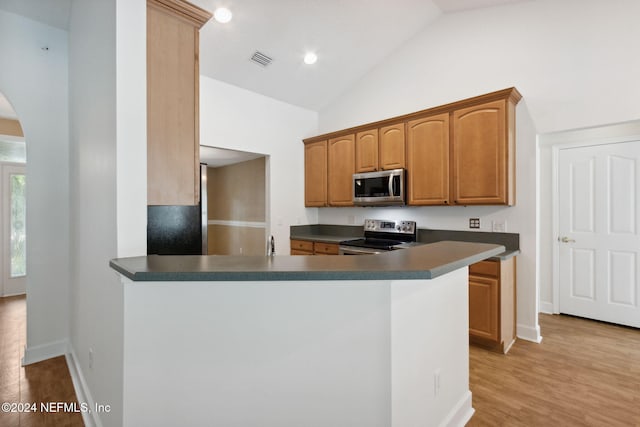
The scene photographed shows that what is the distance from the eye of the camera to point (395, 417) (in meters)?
Answer: 1.28

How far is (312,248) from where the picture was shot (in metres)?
4.30

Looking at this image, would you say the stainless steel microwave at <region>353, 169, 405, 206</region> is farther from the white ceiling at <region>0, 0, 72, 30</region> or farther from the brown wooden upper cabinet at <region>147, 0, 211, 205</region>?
the white ceiling at <region>0, 0, 72, 30</region>

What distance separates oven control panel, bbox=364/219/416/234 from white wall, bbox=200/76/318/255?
3.53ft

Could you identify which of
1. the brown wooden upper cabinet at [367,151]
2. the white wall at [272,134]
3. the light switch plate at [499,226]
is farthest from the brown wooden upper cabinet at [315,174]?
the light switch plate at [499,226]

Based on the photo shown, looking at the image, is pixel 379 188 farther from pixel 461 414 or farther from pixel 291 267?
pixel 291 267

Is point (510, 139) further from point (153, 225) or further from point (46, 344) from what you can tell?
point (46, 344)

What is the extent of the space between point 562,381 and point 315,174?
3.56 metres

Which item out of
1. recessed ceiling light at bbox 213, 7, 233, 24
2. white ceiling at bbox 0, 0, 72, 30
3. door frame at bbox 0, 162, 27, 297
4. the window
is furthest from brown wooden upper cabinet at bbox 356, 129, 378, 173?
door frame at bbox 0, 162, 27, 297

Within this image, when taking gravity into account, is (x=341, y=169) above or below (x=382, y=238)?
above

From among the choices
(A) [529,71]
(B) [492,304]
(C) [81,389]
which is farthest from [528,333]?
(C) [81,389]

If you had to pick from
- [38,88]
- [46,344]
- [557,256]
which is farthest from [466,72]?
[46,344]

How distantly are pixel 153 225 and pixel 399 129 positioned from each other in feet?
9.39

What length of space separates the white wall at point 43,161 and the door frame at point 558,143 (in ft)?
16.5

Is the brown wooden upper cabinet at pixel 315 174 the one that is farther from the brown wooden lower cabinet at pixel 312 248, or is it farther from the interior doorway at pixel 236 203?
the interior doorway at pixel 236 203
